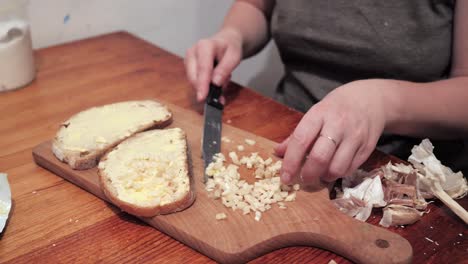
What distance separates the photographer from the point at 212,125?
3.16ft

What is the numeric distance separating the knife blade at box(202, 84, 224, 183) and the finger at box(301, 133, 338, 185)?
0.17 m

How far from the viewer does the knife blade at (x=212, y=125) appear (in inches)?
34.6

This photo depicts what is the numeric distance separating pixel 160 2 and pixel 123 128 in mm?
802

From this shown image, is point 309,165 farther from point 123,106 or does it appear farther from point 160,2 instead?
point 160,2

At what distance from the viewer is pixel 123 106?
1.00 meters

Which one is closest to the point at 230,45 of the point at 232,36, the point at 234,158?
the point at 232,36

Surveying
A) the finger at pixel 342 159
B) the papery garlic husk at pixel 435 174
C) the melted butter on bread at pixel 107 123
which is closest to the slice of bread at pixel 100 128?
the melted butter on bread at pixel 107 123


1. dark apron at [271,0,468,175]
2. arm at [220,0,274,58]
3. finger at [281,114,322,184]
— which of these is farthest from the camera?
arm at [220,0,274,58]

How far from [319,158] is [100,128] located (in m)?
0.42

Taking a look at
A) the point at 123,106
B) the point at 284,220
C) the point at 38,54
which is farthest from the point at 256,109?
the point at 38,54

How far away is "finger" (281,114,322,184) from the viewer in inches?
30.2

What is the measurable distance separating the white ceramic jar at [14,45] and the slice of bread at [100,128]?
28 cm

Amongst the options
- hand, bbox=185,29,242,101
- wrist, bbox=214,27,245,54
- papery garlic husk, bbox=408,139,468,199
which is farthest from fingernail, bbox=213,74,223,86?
papery garlic husk, bbox=408,139,468,199

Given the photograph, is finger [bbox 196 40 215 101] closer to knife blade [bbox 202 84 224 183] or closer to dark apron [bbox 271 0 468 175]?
knife blade [bbox 202 84 224 183]
